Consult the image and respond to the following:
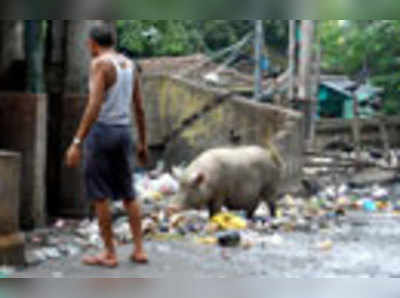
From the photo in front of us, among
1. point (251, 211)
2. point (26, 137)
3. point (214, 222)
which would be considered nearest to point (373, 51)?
point (251, 211)

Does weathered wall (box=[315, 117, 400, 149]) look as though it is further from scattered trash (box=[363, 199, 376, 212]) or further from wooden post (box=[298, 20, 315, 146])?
scattered trash (box=[363, 199, 376, 212])

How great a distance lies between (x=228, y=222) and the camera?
6.02 meters

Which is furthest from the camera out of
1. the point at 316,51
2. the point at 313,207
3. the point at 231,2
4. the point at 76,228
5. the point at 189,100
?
the point at 316,51

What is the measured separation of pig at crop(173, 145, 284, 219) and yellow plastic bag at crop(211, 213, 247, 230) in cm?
12

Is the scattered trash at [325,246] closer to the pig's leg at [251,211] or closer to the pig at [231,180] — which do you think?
the pig at [231,180]

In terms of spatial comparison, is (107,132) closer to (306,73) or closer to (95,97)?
(95,97)

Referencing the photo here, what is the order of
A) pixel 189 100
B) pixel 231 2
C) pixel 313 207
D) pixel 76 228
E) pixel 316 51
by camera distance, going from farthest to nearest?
pixel 316 51 < pixel 189 100 < pixel 313 207 < pixel 76 228 < pixel 231 2

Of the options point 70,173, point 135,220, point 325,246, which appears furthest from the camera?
point 70,173

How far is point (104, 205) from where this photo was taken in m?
3.53

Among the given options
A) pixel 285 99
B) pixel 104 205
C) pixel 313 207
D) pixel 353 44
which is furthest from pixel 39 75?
pixel 285 99

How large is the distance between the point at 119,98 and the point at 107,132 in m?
0.18

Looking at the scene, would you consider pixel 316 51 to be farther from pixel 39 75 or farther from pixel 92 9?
pixel 92 9

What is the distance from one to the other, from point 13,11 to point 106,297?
1.92ft

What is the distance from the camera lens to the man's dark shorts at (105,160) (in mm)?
3469
